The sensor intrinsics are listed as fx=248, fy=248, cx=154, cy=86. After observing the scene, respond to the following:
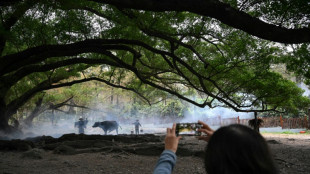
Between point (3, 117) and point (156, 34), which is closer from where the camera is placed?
point (156, 34)

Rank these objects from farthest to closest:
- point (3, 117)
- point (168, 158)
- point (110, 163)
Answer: point (3, 117)
point (110, 163)
point (168, 158)

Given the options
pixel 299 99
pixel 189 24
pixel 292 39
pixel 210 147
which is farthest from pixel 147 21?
pixel 299 99

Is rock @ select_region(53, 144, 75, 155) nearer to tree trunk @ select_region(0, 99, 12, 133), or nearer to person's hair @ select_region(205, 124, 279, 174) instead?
tree trunk @ select_region(0, 99, 12, 133)

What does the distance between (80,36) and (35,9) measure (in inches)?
53.9

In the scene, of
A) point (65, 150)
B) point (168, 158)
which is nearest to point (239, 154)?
point (168, 158)

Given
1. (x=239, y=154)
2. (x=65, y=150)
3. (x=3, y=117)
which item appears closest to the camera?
(x=239, y=154)

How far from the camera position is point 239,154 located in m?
1.00

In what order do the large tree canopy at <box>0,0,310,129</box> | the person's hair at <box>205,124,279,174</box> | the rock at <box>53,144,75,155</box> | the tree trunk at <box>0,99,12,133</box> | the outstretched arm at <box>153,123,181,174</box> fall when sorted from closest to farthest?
the person's hair at <box>205,124,279,174</box> → the outstretched arm at <box>153,123,181,174</box> → the large tree canopy at <box>0,0,310,129</box> → the rock at <box>53,144,75,155</box> → the tree trunk at <box>0,99,12,133</box>

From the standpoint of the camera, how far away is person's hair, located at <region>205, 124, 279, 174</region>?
0.98 metres

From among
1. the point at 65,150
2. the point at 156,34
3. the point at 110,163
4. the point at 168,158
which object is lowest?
the point at 110,163

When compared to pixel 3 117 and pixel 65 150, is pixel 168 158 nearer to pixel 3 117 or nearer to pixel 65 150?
pixel 65 150

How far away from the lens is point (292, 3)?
14.5 feet

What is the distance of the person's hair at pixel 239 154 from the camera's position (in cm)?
98

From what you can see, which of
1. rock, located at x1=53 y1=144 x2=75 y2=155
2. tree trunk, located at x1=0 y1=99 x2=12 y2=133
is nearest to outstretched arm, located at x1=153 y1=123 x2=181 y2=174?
rock, located at x1=53 y1=144 x2=75 y2=155
